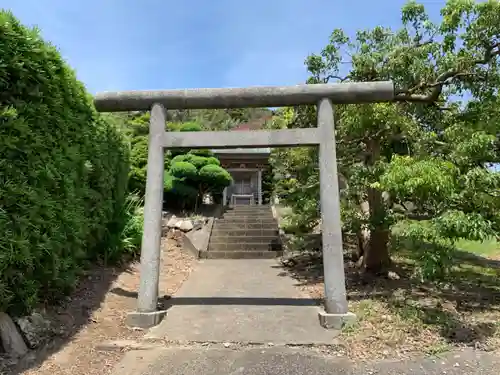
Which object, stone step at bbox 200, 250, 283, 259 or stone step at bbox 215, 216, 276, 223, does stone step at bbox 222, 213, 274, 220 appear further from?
stone step at bbox 200, 250, 283, 259

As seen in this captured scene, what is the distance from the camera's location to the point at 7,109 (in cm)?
332

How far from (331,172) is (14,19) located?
3.91 meters

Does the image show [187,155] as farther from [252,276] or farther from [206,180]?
[252,276]

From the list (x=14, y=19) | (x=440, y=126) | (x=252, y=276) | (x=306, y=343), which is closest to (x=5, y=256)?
(x=14, y=19)

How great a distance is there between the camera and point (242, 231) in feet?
39.2

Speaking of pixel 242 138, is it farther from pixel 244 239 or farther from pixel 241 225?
pixel 241 225

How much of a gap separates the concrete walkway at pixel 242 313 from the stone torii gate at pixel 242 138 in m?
0.34

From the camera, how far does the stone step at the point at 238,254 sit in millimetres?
10367

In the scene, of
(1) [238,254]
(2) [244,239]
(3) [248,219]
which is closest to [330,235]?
(1) [238,254]

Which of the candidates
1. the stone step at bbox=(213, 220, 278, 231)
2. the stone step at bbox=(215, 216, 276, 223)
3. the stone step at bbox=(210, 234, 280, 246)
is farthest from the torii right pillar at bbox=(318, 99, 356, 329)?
the stone step at bbox=(215, 216, 276, 223)

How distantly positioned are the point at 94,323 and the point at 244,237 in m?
7.24

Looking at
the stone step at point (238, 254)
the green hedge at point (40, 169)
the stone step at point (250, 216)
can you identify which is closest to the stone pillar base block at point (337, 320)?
the green hedge at point (40, 169)

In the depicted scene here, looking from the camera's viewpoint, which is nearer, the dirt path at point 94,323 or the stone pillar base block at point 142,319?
the dirt path at point 94,323

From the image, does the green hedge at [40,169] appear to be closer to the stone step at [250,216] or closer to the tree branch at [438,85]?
the tree branch at [438,85]
